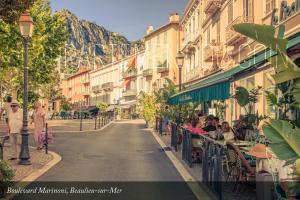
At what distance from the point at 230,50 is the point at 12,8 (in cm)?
1648

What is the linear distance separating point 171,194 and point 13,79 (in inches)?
958

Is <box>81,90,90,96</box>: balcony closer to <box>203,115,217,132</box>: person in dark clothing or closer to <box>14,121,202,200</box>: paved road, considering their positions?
<box>14,121,202,200</box>: paved road

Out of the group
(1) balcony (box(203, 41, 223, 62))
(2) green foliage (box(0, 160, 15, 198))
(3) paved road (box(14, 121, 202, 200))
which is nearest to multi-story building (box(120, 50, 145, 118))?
(1) balcony (box(203, 41, 223, 62))

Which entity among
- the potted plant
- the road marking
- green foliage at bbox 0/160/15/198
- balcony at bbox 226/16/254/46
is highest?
balcony at bbox 226/16/254/46

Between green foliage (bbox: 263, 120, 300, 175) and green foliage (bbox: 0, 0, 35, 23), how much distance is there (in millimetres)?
10063

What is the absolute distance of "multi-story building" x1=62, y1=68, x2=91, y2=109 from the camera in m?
113

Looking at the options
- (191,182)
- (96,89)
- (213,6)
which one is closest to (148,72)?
(96,89)

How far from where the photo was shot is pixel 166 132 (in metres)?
28.9

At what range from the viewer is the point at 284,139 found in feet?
12.5

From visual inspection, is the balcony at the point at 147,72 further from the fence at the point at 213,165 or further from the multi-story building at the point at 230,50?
the fence at the point at 213,165

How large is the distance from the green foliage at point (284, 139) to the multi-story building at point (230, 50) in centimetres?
95

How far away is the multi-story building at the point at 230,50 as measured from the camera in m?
10.8

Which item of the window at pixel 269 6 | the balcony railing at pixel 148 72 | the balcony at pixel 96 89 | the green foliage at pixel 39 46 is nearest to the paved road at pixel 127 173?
the window at pixel 269 6

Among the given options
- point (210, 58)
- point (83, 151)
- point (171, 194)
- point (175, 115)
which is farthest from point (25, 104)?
point (210, 58)
